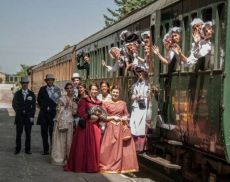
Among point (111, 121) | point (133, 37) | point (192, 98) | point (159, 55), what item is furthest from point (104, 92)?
Result: point (192, 98)

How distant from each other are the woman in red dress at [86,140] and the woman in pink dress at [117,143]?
0.66 ft

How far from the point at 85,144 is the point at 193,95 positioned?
379cm

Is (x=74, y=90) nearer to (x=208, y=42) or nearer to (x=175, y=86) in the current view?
(x=175, y=86)

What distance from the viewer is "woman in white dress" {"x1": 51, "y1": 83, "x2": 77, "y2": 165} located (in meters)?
13.0

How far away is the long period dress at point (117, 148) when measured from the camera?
37.9ft

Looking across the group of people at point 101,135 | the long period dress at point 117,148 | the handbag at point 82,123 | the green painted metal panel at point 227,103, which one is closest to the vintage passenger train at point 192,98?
the green painted metal panel at point 227,103

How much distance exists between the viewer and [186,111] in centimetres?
891

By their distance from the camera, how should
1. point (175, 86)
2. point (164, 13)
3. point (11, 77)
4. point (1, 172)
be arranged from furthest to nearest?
1. point (11, 77)
2. point (1, 172)
3. point (164, 13)
4. point (175, 86)

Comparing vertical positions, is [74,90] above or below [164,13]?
below

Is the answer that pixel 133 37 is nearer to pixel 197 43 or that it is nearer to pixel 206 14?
pixel 206 14

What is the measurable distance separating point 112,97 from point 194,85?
10.7 feet

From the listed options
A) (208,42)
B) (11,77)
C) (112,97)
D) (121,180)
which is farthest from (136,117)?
(11,77)

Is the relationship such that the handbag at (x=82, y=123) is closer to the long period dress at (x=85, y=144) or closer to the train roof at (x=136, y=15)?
the long period dress at (x=85, y=144)

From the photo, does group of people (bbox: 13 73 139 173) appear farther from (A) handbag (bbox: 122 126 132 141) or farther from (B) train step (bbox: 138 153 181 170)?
(B) train step (bbox: 138 153 181 170)
